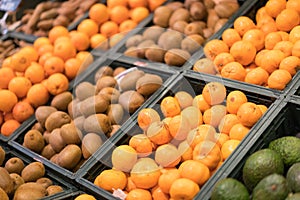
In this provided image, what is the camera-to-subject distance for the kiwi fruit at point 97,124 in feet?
7.83

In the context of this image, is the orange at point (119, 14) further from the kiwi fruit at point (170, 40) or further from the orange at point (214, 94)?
the orange at point (214, 94)

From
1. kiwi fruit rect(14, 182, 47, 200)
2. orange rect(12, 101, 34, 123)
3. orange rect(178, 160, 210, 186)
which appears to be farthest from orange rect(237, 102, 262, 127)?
orange rect(12, 101, 34, 123)

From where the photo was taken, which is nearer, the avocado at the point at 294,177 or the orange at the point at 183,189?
the avocado at the point at 294,177

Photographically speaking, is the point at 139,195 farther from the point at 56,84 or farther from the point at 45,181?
the point at 56,84

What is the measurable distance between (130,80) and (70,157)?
1.92 ft

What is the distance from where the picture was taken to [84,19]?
11.6 feet

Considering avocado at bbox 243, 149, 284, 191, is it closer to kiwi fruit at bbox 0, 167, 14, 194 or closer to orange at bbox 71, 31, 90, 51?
kiwi fruit at bbox 0, 167, 14, 194

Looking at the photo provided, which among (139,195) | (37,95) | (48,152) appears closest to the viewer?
(139,195)

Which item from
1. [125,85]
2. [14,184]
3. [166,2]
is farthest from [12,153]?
[166,2]

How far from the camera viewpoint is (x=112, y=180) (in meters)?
2.05

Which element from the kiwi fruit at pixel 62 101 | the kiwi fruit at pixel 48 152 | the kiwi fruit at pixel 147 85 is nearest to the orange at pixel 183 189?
the kiwi fruit at pixel 147 85

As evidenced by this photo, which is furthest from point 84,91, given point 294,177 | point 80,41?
point 294,177

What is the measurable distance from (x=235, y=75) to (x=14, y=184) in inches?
50.2

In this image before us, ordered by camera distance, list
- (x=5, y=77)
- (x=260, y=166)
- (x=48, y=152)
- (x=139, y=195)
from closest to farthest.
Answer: (x=260, y=166)
(x=139, y=195)
(x=48, y=152)
(x=5, y=77)
